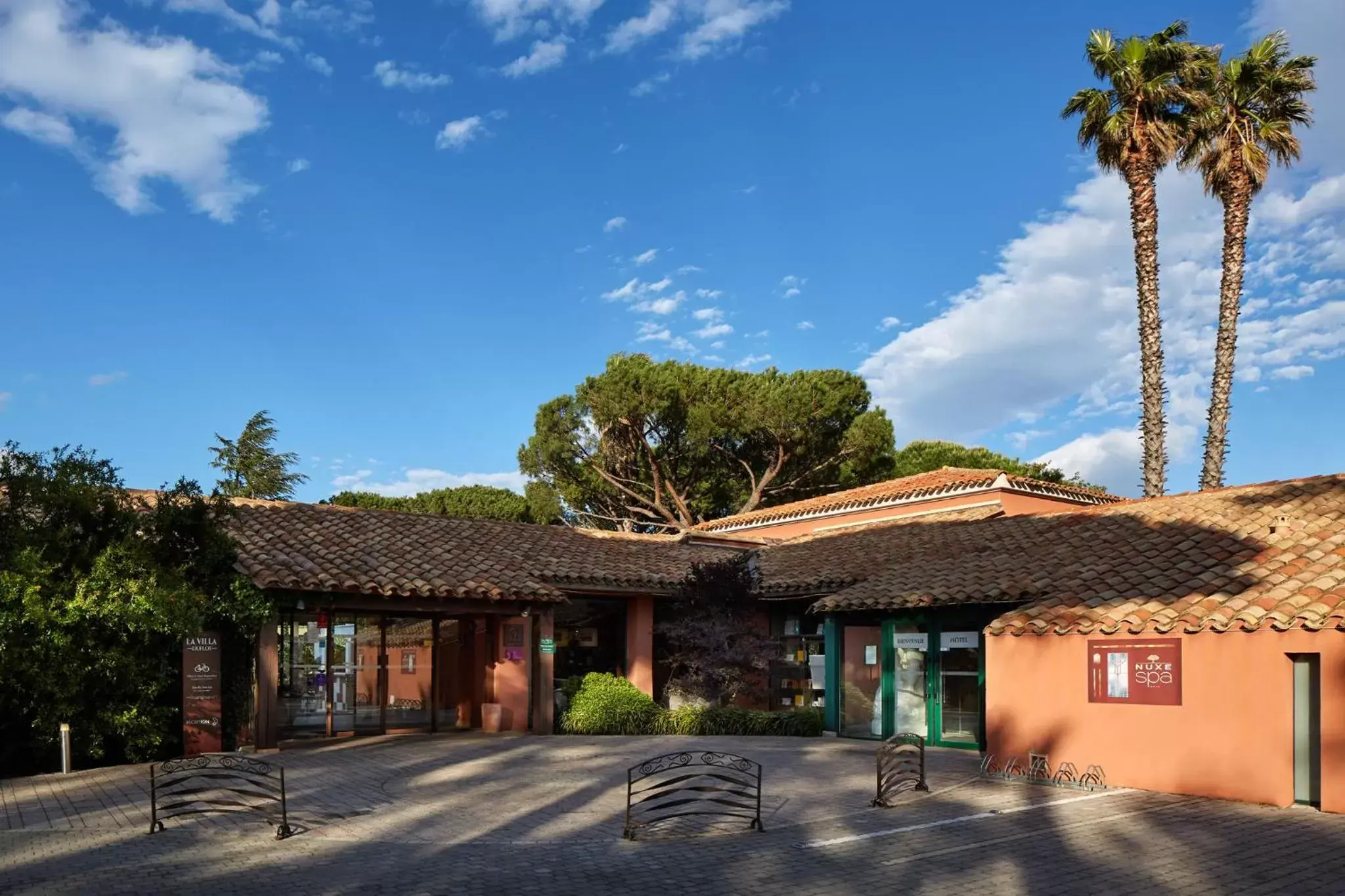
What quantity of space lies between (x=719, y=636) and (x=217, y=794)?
10.4 m

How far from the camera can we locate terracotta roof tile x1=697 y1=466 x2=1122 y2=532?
26.8 metres

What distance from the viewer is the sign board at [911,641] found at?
739 inches

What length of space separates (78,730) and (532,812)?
24.1 ft

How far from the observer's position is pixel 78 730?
15.2m

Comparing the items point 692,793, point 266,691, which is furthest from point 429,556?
point 692,793

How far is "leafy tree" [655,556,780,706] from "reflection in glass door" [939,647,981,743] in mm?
3816

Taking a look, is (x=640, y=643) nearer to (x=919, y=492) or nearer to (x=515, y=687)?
(x=515, y=687)

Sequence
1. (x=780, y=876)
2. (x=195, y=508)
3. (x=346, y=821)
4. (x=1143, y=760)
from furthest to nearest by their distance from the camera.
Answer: (x=195, y=508) < (x=1143, y=760) < (x=346, y=821) < (x=780, y=876)

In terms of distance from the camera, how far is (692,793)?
12.8 m

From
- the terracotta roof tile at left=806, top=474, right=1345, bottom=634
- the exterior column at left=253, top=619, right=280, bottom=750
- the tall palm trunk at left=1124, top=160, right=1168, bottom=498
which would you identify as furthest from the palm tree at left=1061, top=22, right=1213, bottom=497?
the exterior column at left=253, top=619, right=280, bottom=750

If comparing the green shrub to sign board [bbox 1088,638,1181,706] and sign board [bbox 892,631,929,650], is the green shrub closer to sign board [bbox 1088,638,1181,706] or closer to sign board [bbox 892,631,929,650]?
sign board [bbox 892,631,929,650]

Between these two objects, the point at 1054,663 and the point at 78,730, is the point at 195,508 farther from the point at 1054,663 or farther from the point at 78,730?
the point at 1054,663

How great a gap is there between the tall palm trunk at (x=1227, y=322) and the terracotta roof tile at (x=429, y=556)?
1283cm

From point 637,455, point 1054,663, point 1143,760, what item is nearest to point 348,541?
point 1054,663
